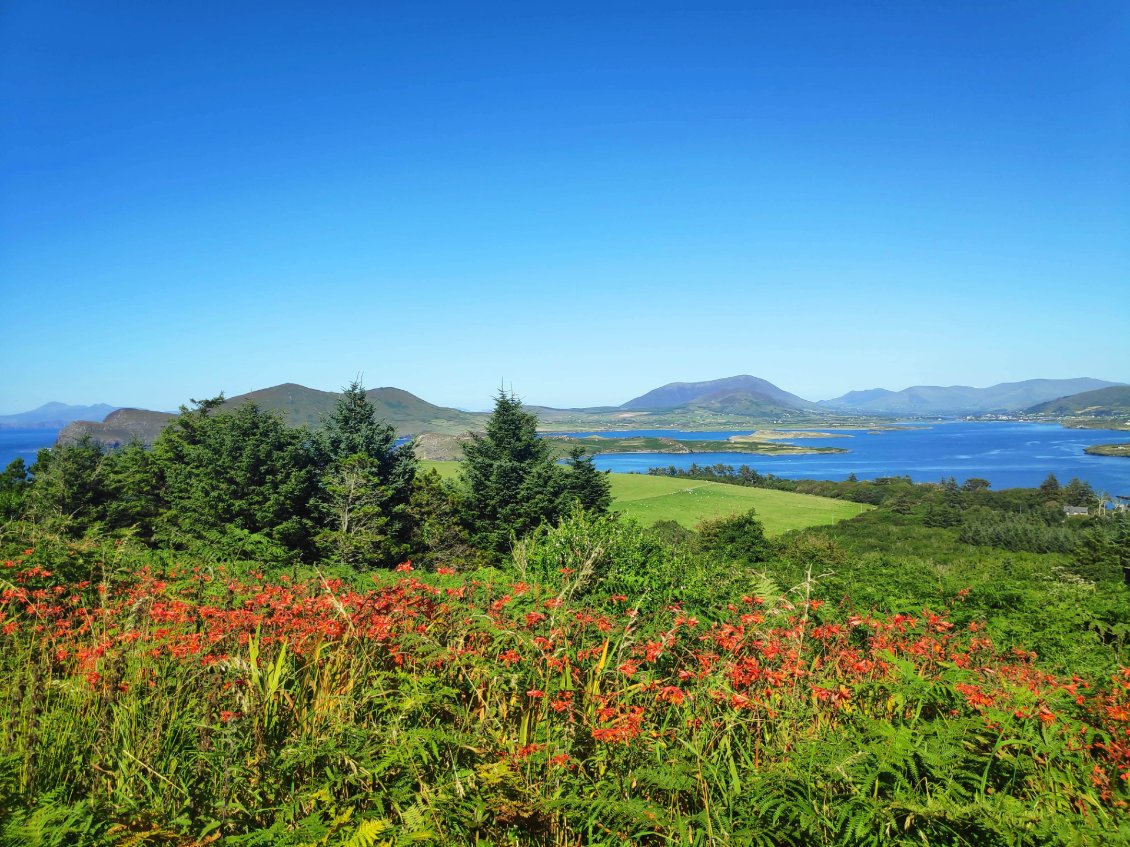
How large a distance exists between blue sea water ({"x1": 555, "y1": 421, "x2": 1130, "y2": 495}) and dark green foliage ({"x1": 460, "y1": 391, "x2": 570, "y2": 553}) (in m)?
71.5

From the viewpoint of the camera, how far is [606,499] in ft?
90.6

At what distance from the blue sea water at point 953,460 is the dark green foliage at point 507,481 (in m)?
71.5

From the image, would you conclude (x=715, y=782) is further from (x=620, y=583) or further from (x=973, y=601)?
(x=973, y=601)

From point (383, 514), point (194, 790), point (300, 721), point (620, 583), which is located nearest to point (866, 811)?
point (300, 721)

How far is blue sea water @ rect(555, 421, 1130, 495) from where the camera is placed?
3664 inches

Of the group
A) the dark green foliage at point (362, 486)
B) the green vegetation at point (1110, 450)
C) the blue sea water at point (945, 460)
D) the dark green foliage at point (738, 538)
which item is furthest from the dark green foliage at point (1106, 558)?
the green vegetation at point (1110, 450)

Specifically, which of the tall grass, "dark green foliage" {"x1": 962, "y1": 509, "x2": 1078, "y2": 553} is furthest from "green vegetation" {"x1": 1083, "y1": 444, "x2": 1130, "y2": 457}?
the tall grass

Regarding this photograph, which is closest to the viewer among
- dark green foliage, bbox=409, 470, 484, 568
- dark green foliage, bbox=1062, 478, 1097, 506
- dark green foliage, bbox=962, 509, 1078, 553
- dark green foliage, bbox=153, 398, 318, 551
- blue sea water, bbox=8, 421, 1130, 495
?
dark green foliage, bbox=153, 398, 318, 551

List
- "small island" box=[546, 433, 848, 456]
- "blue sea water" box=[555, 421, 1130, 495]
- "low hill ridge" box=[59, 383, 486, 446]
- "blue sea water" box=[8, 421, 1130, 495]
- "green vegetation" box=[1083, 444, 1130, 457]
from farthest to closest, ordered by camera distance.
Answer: "small island" box=[546, 433, 848, 456] < "green vegetation" box=[1083, 444, 1130, 457] < "blue sea water" box=[555, 421, 1130, 495] < "blue sea water" box=[8, 421, 1130, 495] < "low hill ridge" box=[59, 383, 486, 446]

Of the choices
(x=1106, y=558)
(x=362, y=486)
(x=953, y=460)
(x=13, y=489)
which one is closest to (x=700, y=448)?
(x=953, y=460)

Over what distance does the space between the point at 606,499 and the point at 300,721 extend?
84.1 feet

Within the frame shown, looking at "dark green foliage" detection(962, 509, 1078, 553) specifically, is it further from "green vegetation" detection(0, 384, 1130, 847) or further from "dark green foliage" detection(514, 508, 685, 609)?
"green vegetation" detection(0, 384, 1130, 847)

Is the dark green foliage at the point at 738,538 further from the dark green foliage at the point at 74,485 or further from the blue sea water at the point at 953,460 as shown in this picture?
the blue sea water at the point at 953,460

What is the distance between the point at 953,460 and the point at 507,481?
13319cm
